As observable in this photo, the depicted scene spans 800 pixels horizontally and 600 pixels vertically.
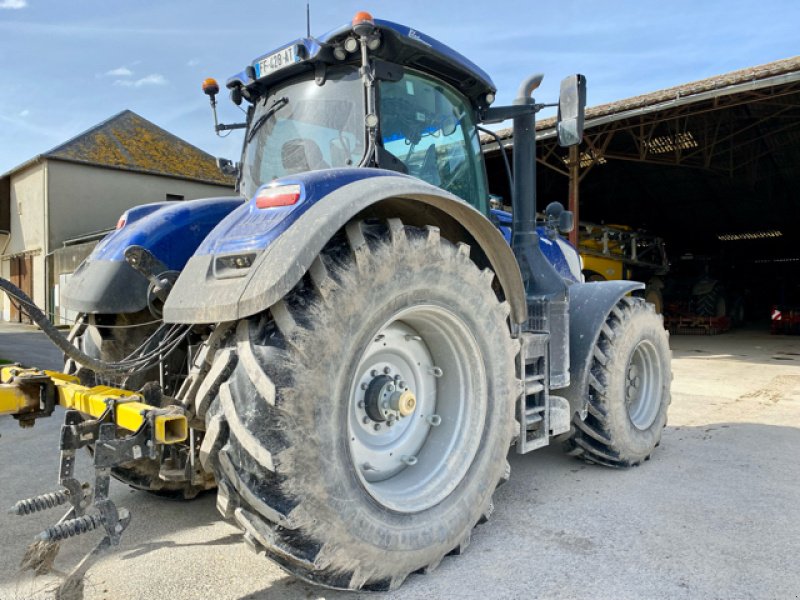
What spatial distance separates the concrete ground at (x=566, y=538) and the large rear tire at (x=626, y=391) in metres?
0.18

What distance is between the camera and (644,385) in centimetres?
432

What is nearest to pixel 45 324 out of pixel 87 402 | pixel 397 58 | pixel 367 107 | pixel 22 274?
pixel 87 402

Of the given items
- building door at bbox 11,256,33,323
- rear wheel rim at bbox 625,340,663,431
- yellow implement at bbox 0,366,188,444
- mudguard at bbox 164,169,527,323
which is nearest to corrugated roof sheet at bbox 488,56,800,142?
rear wheel rim at bbox 625,340,663,431

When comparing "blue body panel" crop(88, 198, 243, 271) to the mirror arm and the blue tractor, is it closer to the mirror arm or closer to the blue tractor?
the blue tractor

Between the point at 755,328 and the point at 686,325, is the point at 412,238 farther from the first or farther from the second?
the point at 755,328

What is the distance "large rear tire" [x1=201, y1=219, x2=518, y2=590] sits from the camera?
75.6 inches

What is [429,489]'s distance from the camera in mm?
2496

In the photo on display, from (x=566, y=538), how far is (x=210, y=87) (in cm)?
327

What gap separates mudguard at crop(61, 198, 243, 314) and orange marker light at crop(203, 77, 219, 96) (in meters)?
0.98

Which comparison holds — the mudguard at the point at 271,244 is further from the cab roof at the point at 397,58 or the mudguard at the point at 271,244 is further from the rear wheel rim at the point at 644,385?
the rear wheel rim at the point at 644,385

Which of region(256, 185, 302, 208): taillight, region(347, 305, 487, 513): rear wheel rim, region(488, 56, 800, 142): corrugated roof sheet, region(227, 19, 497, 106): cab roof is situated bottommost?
region(347, 305, 487, 513): rear wheel rim

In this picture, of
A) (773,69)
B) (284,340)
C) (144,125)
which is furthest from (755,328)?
(144,125)

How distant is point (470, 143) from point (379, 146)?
859 millimetres

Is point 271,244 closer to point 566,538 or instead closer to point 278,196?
point 278,196
